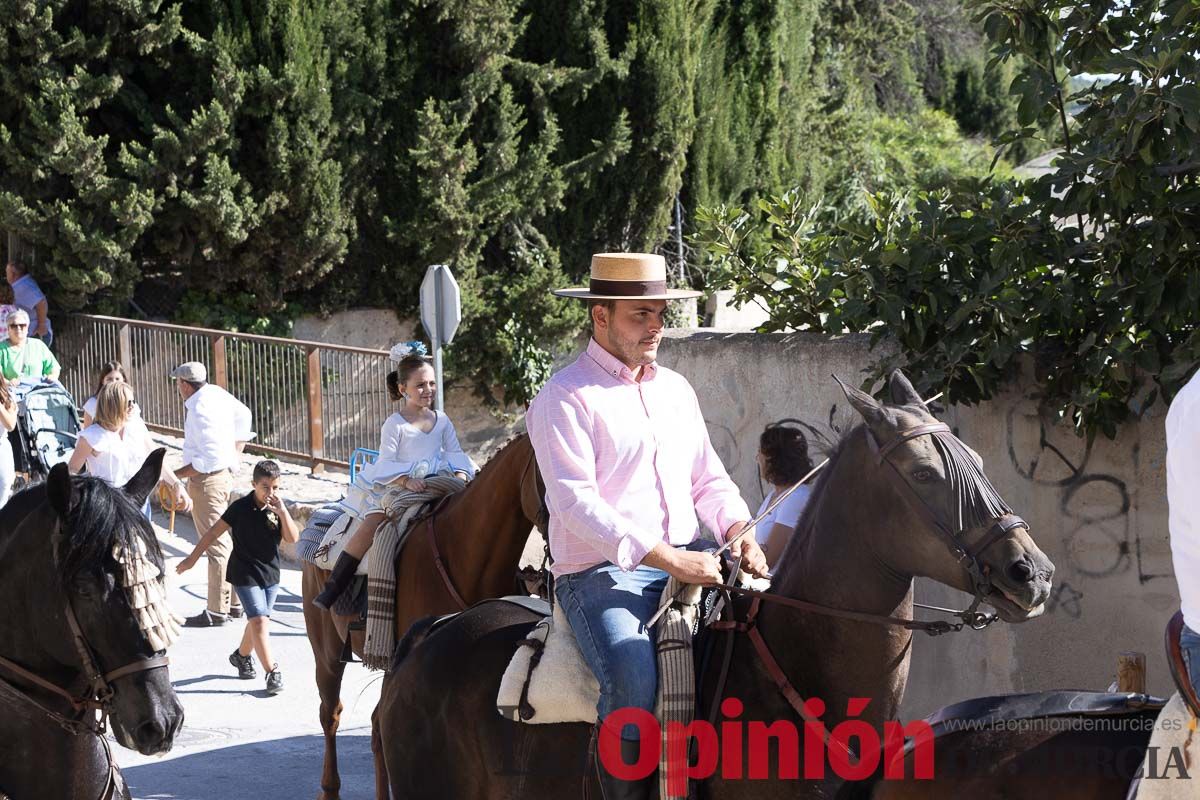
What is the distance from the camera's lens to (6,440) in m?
10.6

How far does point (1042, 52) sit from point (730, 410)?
2.79m

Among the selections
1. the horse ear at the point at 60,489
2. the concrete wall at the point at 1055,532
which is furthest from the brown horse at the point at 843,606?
the concrete wall at the point at 1055,532

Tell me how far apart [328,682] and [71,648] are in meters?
3.11

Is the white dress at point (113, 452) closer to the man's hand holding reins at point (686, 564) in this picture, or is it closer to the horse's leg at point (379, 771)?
the horse's leg at point (379, 771)

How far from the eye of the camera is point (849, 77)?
24.3 metres

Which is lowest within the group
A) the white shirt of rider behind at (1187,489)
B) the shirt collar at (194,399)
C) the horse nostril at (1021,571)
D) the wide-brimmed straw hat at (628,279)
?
the shirt collar at (194,399)

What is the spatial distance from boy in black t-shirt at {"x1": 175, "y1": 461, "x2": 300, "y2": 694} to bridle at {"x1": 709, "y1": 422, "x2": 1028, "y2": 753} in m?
6.05

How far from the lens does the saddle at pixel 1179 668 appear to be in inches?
124

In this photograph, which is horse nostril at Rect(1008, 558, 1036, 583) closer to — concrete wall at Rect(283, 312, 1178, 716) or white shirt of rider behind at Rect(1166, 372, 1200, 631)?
white shirt of rider behind at Rect(1166, 372, 1200, 631)

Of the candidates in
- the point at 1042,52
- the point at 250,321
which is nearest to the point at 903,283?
the point at 1042,52

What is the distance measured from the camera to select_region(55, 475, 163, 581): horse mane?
4.39m

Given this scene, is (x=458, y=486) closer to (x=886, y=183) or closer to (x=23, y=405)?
(x=23, y=405)

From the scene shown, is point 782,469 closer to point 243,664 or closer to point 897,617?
point 897,617

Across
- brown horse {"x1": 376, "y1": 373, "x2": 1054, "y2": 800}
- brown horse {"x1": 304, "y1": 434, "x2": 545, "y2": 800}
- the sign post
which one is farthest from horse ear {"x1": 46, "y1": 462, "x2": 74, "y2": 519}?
the sign post
